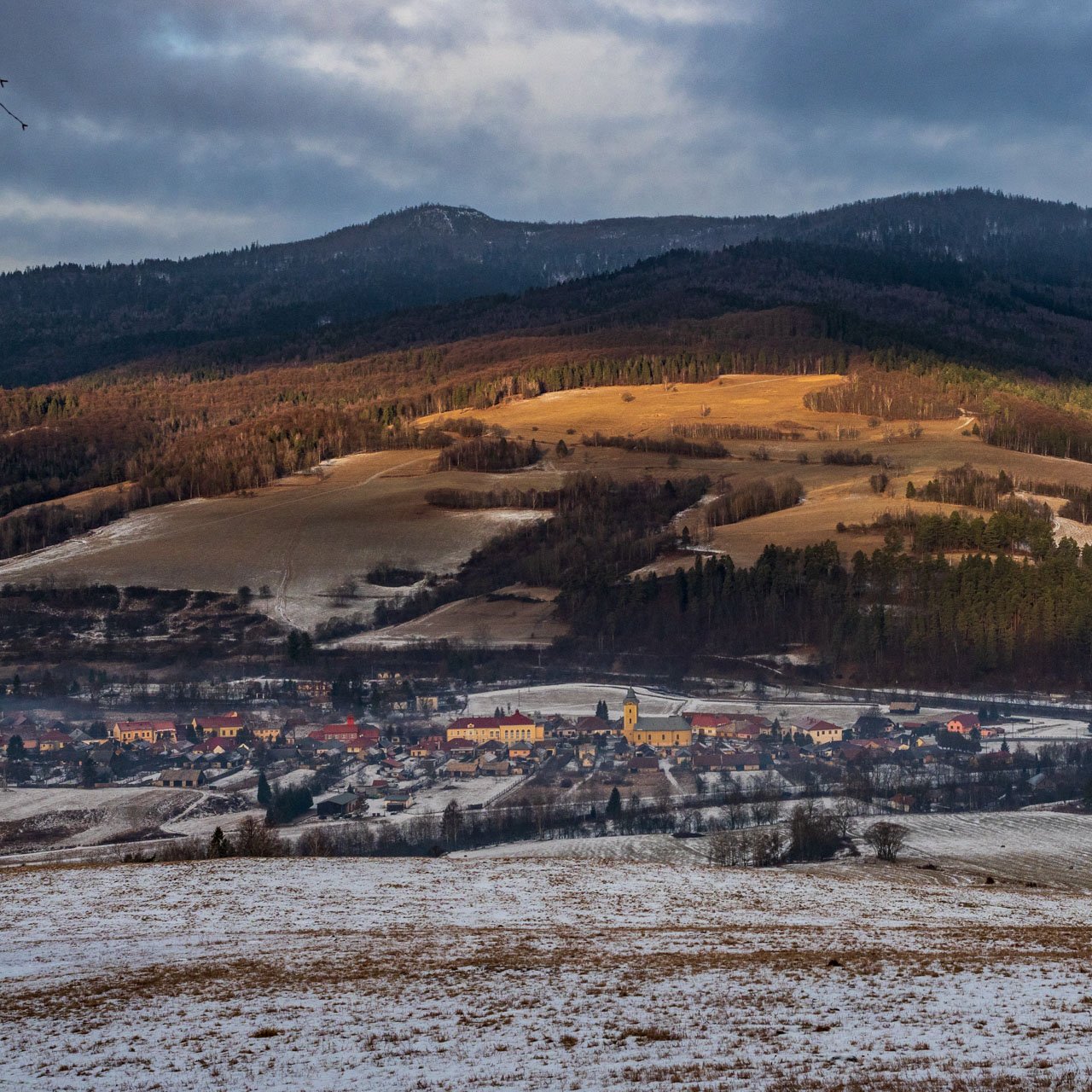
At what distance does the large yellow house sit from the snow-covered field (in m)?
66.6

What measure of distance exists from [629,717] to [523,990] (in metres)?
85.5

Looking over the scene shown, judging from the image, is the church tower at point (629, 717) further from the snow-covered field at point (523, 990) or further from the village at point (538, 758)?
the snow-covered field at point (523, 990)

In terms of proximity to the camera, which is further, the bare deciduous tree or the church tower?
the church tower

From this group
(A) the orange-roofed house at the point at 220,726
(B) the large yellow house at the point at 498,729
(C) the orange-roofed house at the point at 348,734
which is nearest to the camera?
(B) the large yellow house at the point at 498,729

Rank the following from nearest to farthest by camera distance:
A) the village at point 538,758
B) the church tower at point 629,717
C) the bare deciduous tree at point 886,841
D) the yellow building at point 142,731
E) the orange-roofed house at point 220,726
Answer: the bare deciduous tree at point 886,841 < the village at point 538,758 < the church tower at point 629,717 < the yellow building at point 142,731 < the orange-roofed house at point 220,726

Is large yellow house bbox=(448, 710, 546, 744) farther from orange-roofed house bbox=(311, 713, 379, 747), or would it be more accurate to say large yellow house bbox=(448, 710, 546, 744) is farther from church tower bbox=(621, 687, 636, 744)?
church tower bbox=(621, 687, 636, 744)

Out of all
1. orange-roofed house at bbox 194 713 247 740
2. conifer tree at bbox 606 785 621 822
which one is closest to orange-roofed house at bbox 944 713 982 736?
conifer tree at bbox 606 785 621 822

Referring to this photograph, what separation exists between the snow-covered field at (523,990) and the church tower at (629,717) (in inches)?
2562

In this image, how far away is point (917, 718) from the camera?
106 metres

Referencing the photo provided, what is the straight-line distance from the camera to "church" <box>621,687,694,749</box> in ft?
326

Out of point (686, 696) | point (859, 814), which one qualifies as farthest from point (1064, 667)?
point (859, 814)

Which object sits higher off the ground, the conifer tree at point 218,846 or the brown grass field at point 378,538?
the brown grass field at point 378,538

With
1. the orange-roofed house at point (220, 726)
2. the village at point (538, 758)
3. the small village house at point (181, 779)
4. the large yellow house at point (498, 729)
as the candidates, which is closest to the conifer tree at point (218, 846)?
the village at point (538, 758)

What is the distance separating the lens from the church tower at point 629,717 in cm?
10181
